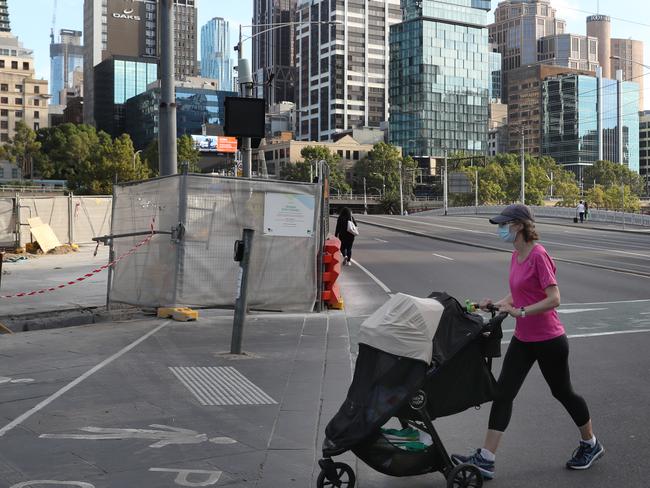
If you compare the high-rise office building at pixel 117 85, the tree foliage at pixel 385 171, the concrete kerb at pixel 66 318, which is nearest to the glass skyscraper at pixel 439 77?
the tree foliage at pixel 385 171

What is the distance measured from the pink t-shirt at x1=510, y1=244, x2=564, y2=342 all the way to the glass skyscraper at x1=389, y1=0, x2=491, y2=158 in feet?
593

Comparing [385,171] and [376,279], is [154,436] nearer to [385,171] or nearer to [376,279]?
[376,279]

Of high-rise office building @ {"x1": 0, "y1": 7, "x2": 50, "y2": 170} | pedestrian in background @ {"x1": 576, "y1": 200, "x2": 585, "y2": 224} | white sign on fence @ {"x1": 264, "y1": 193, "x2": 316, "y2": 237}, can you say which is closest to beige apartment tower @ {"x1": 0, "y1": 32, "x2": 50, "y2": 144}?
high-rise office building @ {"x1": 0, "y1": 7, "x2": 50, "y2": 170}

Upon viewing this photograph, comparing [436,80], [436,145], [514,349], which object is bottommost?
[514,349]

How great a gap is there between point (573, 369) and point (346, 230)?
1458cm

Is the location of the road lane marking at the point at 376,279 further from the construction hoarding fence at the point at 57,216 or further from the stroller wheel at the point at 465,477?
the construction hoarding fence at the point at 57,216

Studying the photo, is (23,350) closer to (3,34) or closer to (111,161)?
(111,161)

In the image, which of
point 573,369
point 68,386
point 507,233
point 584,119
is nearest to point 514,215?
point 507,233

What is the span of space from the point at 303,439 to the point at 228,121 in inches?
368

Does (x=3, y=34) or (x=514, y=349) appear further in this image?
(x=3, y=34)

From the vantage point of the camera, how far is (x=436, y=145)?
186000 mm

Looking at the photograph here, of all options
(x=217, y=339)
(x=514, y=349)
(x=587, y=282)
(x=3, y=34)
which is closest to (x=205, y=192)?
(x=217, y=339)

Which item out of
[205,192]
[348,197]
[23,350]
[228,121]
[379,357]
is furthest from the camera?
[348,197]

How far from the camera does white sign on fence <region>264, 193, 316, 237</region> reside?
12562 mm
